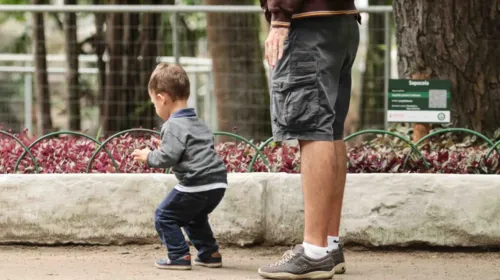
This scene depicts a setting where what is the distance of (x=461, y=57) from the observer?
807 centimetres

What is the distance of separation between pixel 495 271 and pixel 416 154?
4.08ft

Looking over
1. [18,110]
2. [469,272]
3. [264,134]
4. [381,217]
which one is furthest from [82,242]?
[18,110]

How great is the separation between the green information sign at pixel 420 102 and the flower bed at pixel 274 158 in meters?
0.23

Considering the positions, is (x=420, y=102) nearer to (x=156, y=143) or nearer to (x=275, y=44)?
(x=156, y=143)

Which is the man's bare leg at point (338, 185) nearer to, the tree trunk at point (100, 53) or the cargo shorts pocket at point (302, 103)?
the cargo shorts pocket at point (302, 103)

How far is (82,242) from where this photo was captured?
22.0ft

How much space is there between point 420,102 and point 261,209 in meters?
1.49

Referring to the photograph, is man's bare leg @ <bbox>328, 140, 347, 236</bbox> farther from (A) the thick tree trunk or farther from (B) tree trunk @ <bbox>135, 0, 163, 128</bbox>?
(B) tree trunk @ <bbox>135, 0, 163, 128</bbox>

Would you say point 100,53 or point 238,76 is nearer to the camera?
point 238,76

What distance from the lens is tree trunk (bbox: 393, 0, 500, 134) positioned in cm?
805

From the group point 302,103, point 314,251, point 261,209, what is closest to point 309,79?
point 302,103

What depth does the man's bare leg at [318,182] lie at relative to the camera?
543 centimetres

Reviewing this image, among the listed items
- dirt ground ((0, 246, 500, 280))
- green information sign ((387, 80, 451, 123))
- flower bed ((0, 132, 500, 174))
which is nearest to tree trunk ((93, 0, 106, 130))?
flower bed ((0, 132, 500, 174))

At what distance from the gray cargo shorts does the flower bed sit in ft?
4.95
